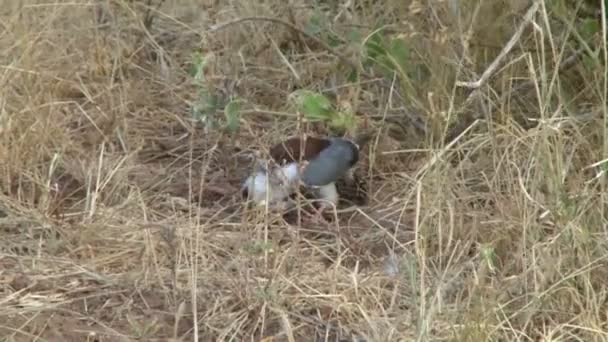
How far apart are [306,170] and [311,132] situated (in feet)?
1.04

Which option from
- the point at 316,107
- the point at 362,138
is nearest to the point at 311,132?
the point at 362,138

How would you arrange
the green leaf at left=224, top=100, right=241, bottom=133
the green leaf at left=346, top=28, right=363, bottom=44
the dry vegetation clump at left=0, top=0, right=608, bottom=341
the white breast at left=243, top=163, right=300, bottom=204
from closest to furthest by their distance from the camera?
1. the dry vegetation clump at left=0, top=0, right=608, bottom=341
2. the white breast at left=243, top=163, right=300, bottom=204
3. the green leaf at left=224, top=100, right=241, bottom=133
4. the green leaf at left=346, top=28, right=363, bottom=44

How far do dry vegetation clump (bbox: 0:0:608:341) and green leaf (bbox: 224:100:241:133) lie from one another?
0.05m

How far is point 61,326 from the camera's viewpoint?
1.99 meters

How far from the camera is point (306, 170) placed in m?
2.42

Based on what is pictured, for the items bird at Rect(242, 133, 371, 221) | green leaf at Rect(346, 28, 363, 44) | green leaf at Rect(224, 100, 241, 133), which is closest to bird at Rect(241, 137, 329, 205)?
bird at Rect(242, 133, 371, 221)

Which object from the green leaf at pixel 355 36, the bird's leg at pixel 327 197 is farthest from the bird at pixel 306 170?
the green leaf at pixel 355 36

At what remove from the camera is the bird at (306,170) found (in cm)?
238

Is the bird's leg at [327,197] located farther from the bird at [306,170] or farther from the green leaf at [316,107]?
the green leaf at [316,107]

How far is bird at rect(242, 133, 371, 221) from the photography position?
2375 mm

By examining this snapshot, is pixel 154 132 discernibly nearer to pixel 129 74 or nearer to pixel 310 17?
pixel 129 74

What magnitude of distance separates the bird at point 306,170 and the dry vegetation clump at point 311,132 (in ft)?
0.21

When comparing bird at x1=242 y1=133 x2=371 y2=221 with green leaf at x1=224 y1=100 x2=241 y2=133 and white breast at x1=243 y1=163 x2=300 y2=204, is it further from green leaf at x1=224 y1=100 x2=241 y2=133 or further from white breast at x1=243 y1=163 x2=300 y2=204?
green leaf at x1=224 y1=100 x2=241 y2=133

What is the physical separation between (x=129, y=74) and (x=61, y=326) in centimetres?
131
